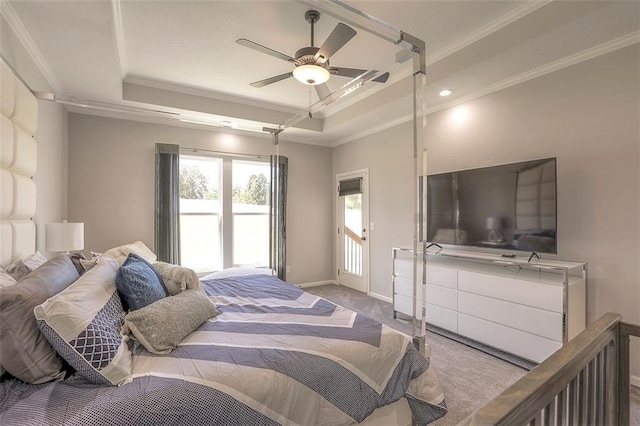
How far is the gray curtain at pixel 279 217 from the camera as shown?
3.89 meters

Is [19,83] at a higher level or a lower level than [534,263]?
higher

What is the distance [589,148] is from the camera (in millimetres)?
2562

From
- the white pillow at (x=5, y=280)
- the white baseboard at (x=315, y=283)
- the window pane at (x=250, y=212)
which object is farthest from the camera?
the white baseboard at (x=315, y=283)

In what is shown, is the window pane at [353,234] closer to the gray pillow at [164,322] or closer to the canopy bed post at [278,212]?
the canopy bed post at [278,212]

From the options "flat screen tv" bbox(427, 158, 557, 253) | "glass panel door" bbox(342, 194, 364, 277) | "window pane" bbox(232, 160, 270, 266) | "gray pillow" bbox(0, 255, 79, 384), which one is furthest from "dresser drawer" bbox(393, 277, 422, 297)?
"gray pillow" bbox(0, 255, 79, 384)

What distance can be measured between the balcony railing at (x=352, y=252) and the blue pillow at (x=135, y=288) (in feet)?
12.2

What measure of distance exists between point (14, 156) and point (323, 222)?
4239 millimetres

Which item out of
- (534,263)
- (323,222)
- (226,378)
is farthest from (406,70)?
(226,378)

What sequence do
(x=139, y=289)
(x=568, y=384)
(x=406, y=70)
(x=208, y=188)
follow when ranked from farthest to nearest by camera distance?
(x=208, y=188)
(x=406, y=70)
(x=139, y=289)
(x=568, y=384)

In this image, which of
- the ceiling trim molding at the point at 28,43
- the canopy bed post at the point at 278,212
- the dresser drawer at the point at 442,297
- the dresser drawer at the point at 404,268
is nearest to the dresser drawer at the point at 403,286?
the dresser drawer at the point at 404,268

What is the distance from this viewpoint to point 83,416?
101cm

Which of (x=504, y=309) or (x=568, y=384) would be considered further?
(x=504, y=309)

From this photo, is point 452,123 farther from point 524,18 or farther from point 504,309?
point 504,309

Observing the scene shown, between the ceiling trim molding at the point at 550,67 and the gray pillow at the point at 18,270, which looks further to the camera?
the ceiling trim molding at the point at 550,67
